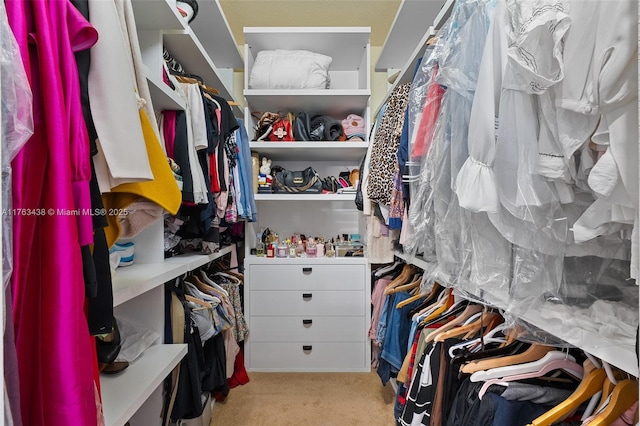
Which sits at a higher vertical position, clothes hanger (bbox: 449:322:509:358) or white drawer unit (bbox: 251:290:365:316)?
clothes hanger (bbox: 449:322:509:358)

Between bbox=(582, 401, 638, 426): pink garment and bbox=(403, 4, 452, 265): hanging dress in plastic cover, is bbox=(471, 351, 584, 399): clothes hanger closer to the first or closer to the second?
bbox=(582, 401, 638, 426): pink garment

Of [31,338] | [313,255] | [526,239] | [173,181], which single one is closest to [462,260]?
[526,239]

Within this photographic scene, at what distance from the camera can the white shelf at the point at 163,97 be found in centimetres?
106

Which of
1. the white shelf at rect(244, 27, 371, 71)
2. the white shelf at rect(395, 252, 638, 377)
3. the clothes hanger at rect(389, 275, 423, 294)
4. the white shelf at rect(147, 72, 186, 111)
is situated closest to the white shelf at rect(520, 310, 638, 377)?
the white shelf at rect(395, 252, 638, 377)

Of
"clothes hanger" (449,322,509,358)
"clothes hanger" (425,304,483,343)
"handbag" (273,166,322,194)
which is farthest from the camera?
"handbag" (273,166,322,194)

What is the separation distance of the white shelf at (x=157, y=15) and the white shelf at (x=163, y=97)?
27 centimetres

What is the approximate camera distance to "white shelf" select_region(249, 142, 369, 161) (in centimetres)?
216

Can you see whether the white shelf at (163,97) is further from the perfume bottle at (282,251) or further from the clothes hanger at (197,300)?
the perfume bottle at (282,251)

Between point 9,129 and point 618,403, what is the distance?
1.00 m

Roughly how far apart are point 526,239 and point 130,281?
1003mm

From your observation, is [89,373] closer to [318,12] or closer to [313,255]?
[313,255]

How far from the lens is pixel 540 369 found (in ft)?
2.38

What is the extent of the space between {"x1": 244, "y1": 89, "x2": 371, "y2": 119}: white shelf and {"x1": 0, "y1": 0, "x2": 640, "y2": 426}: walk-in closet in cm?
39

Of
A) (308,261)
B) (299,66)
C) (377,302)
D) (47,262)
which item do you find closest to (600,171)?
(47,262)
